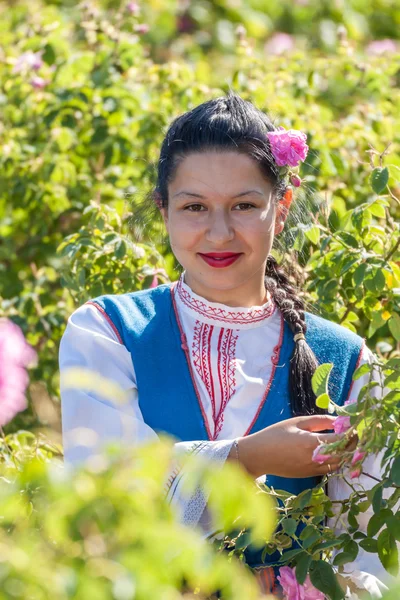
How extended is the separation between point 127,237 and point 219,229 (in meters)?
0.57

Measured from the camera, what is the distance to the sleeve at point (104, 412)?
1.67 meters

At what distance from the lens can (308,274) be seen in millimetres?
2414

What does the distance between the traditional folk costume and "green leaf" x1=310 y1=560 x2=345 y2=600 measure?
0.77 ft

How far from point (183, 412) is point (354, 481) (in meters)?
0.33

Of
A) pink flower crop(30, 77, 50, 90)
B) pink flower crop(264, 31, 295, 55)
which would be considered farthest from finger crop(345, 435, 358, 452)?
pink flower crop(264, 31, 295, 55)

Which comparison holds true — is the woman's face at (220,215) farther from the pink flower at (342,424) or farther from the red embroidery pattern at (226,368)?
the pink flower at (342,424)

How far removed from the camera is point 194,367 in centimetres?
191

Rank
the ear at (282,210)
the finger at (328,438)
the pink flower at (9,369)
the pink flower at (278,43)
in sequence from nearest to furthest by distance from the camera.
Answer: the pink flower at (9,369)
the finger at (328,438)
the ear at (282,210)
the pink flower at (278,43)

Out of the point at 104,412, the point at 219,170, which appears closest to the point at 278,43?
the point at 219,170

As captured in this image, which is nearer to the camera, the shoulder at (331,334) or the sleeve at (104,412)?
the sleeve at (104,412)

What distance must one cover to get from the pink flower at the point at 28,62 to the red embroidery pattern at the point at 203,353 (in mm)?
1545

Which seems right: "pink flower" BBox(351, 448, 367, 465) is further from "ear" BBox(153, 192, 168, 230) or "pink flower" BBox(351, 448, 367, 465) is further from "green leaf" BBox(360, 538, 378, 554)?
"ear" BBox(153, 192, 168, 230)

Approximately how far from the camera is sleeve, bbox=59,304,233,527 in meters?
1.67

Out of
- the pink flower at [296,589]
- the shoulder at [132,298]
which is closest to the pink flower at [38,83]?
the shoulder at [132,298]
